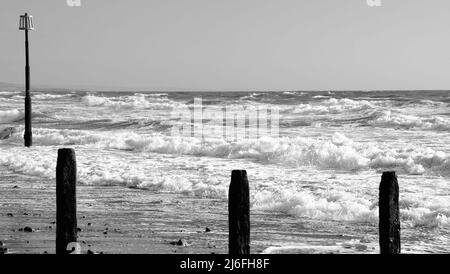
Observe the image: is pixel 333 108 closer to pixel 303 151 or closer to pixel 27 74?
Result: pixel 27 74

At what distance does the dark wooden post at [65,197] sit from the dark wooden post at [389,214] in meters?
2.79

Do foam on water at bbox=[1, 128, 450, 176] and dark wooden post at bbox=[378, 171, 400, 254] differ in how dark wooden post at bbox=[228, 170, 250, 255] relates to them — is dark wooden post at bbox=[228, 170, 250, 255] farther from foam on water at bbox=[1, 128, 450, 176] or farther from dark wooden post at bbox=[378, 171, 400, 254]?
foam on water at bbox=[1, 128, 450, 176]

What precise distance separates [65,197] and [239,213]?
68.2 inches

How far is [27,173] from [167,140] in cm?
716

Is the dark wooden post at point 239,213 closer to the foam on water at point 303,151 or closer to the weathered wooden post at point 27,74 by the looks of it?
the foam on water at point 303,151

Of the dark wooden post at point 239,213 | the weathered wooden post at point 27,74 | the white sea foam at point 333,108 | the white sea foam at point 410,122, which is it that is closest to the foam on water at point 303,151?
the weathered wooden post at point 27,74

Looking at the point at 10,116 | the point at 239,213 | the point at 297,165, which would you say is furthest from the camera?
the point at 10,116

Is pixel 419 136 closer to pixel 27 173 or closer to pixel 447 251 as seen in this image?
pixel 27 173

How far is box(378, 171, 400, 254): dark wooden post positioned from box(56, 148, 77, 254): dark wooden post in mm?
2789

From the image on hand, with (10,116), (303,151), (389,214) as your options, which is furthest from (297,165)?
(10,116)

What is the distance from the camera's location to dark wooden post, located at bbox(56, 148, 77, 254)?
6.14m

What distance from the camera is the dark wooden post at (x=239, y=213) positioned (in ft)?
18.1

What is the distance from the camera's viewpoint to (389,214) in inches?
220
